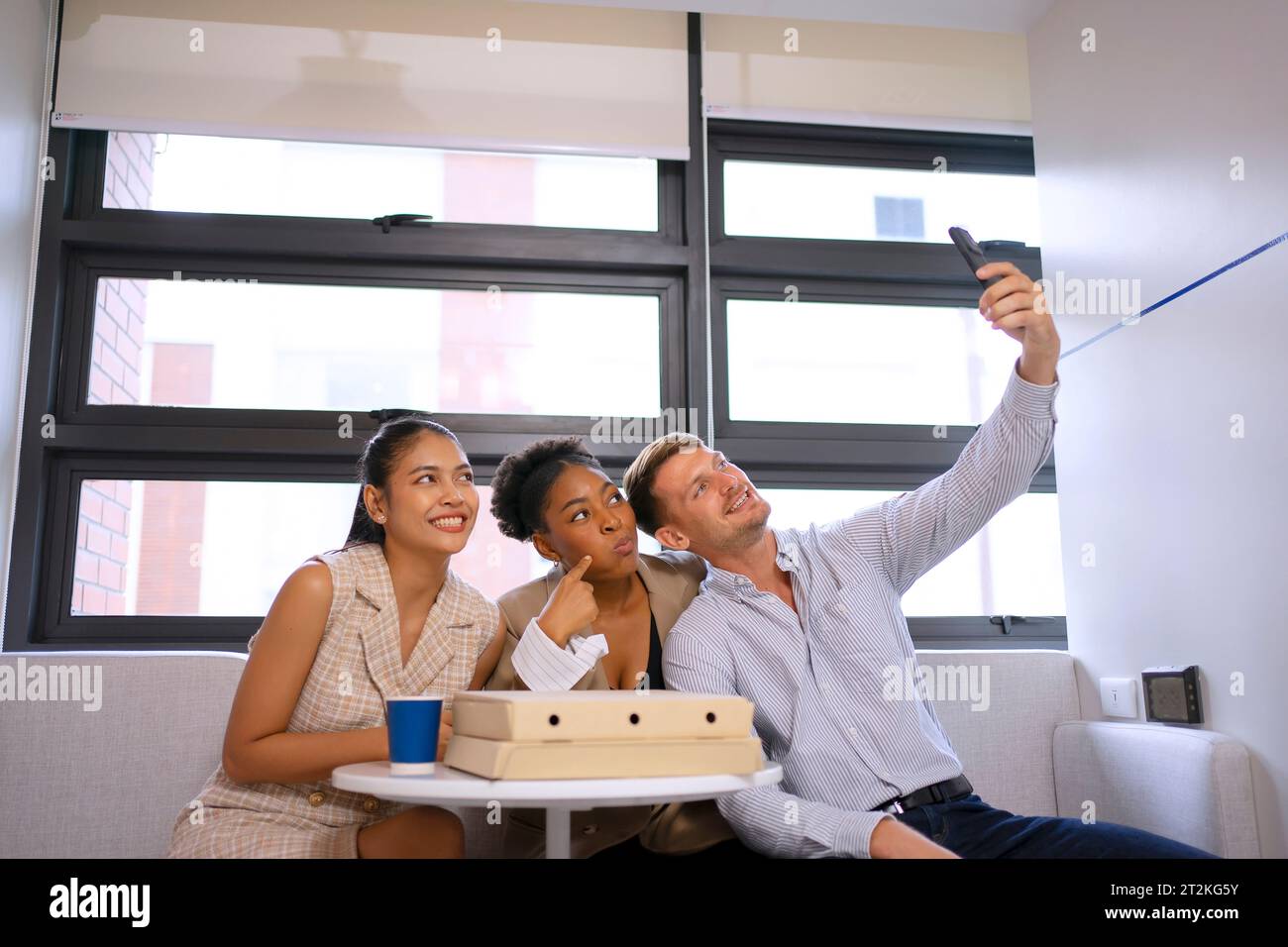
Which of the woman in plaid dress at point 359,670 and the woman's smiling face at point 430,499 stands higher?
the woman's smiling face at point 430,499

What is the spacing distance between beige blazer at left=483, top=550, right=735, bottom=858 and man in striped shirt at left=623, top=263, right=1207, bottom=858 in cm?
11

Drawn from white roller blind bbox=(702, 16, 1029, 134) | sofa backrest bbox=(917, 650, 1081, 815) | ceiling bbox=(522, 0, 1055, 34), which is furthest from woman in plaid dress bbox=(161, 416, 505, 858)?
white roller blind bbox=(702, 16, 1029, 134)

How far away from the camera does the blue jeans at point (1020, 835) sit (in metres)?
1.68

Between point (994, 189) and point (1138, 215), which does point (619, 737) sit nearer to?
point (1138, 215)

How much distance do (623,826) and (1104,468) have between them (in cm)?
140

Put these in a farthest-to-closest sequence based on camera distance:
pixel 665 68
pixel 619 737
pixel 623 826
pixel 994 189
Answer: pixel 994 189 → pixel 665 68 → pixel 623 826 → pixel 619 737

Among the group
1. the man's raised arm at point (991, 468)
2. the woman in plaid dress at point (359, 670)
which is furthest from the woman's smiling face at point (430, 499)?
the man's raised arm at point (991, 468)

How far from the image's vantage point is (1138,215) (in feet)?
7.73

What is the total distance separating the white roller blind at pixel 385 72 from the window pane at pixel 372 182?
0.33 ft

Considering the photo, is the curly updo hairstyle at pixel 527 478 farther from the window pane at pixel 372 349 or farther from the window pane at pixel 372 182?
the window pane at pixel 372 182

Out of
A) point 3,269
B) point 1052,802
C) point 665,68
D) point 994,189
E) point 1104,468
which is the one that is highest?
point 665,68

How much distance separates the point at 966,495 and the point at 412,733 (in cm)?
113
